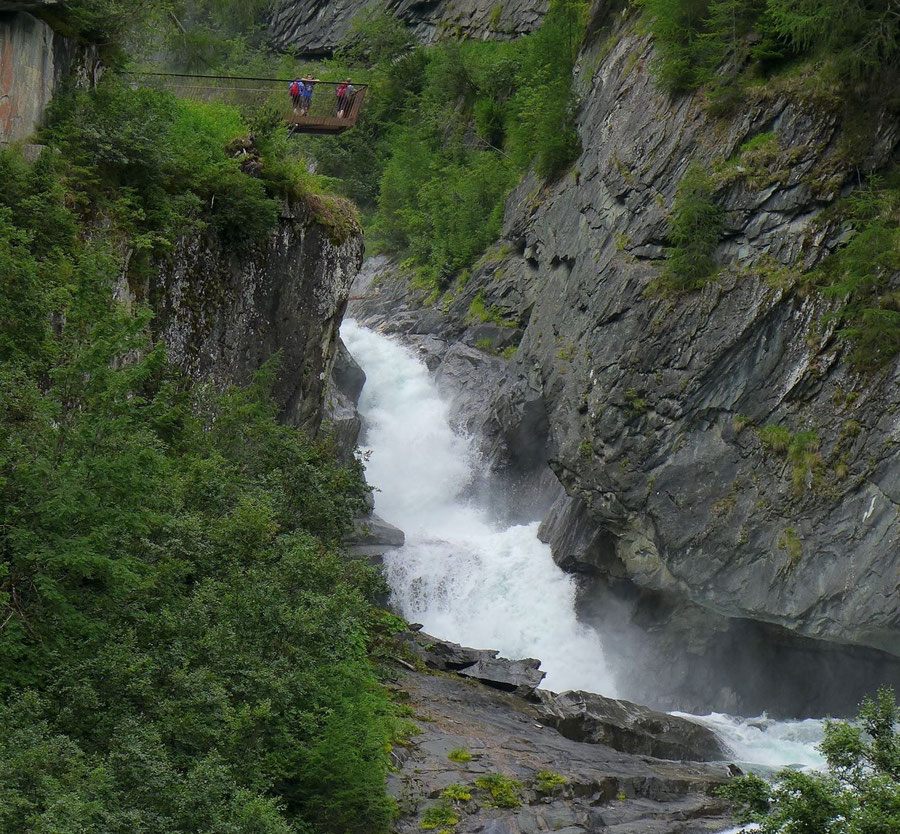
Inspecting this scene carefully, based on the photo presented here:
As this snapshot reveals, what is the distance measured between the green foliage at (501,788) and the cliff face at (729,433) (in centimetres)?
752

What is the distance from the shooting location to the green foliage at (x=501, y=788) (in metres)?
14.4

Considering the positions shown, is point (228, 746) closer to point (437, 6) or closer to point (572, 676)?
point (572, 676)

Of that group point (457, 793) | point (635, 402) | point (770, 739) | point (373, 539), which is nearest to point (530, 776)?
point (457, 793)

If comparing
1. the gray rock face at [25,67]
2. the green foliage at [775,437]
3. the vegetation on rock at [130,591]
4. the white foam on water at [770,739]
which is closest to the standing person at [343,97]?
the vegetation on rock at [130,591]

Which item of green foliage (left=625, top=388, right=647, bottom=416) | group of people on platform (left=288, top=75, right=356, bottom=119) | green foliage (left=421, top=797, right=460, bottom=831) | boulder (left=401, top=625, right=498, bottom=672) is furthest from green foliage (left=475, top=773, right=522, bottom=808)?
group of people on platform (left=288, top=75, right=356, bottom=119)

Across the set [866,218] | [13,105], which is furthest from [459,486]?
[13,105]

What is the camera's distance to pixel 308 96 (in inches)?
989

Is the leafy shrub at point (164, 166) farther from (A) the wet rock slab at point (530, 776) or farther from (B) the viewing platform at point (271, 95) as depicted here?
(A) the wet rock slab at point (530, 776)

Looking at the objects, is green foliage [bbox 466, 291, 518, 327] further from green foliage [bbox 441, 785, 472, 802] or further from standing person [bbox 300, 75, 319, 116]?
green foliage [bbox 441, 785, 472, 802]

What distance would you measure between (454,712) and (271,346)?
780 centimetres

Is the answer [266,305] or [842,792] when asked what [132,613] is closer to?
[842,792]

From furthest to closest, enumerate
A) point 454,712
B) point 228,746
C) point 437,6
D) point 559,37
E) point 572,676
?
point 437,6 < point 559,37 < point 572,676 < point 454,712 < point 228,746

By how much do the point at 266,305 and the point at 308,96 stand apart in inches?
317

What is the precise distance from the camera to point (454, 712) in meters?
17.8
